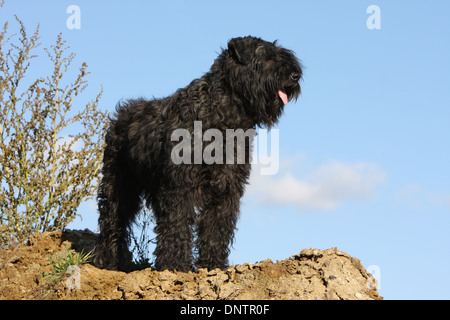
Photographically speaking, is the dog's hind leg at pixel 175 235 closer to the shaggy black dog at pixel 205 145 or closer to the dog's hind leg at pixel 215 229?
the shaggy black dog at pixel 205 145

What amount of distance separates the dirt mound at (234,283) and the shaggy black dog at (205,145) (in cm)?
63

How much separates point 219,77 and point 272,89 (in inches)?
28.6

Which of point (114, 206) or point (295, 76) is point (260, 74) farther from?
point (114, 206)

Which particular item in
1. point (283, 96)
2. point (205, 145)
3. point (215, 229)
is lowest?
point (215, 229)

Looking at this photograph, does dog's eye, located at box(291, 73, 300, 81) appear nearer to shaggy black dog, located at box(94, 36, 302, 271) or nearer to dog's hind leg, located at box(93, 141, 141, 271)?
shaggy black dog, located at box(94, 36, 302, 271)

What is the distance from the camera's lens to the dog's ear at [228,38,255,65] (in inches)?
308

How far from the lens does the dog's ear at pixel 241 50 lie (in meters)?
7.81

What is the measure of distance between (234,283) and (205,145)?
187cm

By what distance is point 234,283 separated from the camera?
692 centimetres

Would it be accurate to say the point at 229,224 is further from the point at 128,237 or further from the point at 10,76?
the point at 10,76

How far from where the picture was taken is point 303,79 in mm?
8156

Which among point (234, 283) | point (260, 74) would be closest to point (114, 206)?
point (234, 283)

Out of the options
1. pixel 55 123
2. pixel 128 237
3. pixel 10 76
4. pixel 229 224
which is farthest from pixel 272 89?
pixel 10 76
